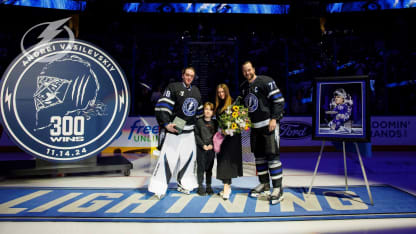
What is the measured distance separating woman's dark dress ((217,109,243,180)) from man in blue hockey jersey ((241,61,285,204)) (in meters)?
0.21

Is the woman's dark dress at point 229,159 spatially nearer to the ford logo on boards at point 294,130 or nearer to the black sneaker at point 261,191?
the black sneaker at point 261,191

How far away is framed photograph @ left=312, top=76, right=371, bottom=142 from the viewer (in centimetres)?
332

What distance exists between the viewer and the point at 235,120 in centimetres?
328

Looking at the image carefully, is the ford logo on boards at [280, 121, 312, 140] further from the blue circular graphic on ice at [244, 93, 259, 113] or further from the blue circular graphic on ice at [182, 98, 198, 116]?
the blue circular graphic on ice at [182, 98, 198, 116]

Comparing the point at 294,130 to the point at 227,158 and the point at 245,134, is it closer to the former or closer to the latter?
the point at 245,134

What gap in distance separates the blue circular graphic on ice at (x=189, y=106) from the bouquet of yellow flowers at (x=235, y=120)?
0.41 metres

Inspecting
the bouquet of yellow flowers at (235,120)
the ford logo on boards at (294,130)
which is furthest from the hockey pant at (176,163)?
the ford logo on boards at (294,130)

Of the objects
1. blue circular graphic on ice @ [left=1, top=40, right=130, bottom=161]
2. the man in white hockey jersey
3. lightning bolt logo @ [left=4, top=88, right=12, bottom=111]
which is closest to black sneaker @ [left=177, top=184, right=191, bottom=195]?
the man in white hockey jersey

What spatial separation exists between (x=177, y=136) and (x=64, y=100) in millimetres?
1987

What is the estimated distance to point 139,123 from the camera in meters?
7.66

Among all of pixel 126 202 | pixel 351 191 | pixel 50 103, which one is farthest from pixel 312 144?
pixel 50 103

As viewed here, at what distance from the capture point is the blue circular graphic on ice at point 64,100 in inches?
161

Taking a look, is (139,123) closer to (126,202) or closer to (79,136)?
(79,136)

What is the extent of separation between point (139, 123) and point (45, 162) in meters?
3.31
